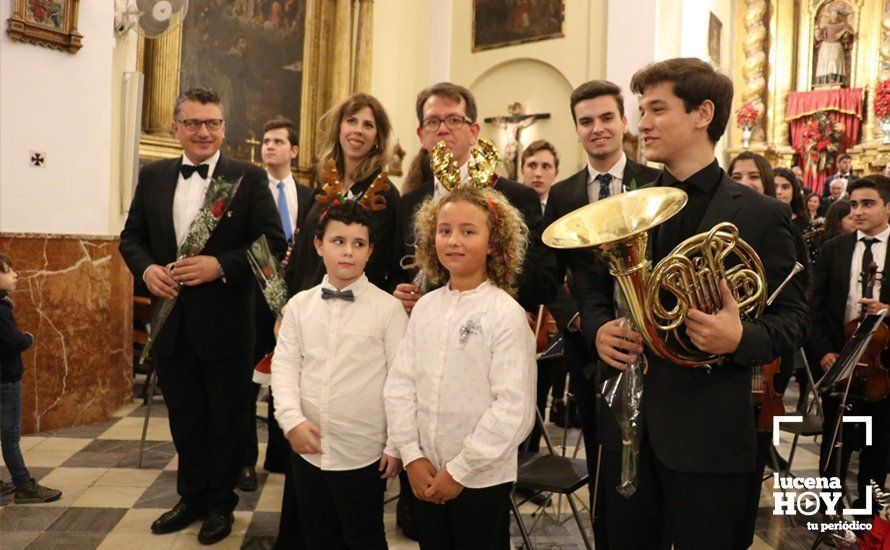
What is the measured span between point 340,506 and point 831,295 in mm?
3070

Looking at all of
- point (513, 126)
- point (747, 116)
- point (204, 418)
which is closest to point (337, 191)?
point (204, 418)

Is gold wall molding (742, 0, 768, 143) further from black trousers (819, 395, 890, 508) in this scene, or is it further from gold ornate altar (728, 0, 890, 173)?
black trousers (819, 395, 890, 508)

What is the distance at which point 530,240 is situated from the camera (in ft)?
8.69

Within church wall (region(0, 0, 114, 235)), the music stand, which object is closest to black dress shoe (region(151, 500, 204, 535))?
church wall (region(0, 0, 114, 235))

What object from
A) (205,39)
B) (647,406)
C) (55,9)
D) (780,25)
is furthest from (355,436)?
(780,25)

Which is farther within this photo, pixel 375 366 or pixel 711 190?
pixel 375 366

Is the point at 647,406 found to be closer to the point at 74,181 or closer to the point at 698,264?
the point at 698,264

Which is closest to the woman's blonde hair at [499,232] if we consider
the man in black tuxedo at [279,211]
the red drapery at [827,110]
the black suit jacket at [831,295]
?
the man in black tuxedo at [279,211]

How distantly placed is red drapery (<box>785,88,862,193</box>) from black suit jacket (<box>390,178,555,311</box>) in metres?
16.1

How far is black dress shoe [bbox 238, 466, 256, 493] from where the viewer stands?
150 inches

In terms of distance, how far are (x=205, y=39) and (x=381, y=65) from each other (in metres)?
3.07

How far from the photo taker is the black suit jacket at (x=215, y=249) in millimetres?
3158

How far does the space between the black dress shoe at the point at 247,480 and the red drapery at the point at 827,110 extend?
1615 cm

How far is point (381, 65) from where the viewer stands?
11.7m
